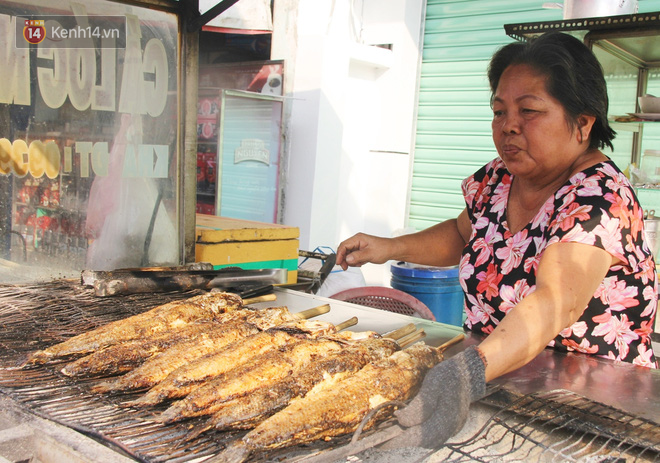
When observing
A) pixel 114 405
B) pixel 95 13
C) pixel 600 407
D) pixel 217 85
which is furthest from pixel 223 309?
pixel 217 85

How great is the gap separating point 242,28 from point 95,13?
4.76m

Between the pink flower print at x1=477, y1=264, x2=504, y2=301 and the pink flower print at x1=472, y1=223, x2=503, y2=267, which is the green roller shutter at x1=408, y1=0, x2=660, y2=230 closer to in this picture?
the pink flower print at x1=472, y1=223, x2=503, y2=267

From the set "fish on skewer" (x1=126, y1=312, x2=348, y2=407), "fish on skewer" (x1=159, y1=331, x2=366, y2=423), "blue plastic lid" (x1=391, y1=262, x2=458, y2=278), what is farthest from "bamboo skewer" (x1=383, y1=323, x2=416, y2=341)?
"blue plastic lid" (x1=391, y1=262, x2=458, y2=278)

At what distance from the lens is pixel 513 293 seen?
9.11 ft

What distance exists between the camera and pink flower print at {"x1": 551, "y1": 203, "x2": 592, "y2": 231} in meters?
2.36

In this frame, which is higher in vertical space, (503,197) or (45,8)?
(45,8)

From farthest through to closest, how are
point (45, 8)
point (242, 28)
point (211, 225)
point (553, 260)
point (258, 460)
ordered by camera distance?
point (242, 28) < point (211, 225) < point (45, 8) < point (553, 260) < point (258, 460)

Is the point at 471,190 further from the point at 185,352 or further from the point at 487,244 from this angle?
the point at 185,352

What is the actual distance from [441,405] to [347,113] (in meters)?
7.52

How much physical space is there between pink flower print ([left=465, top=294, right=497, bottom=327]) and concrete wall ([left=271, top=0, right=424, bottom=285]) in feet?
17.6

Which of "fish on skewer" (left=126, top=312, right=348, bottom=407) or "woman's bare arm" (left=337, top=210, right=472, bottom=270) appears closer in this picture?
"fish on skewer" (left=126, top=312, right=348, bottom=407)

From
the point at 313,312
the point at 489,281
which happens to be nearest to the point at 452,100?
the point at 489,281

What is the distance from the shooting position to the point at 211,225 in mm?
5117

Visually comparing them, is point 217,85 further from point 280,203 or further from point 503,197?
point 503,197
